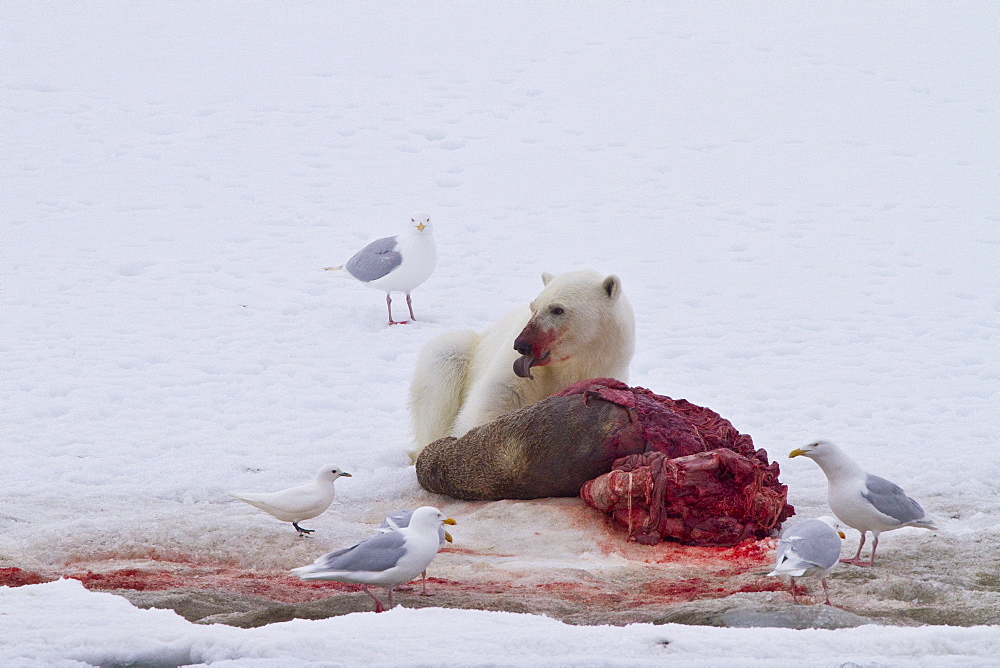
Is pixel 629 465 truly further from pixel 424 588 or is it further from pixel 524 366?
pixel 424 588

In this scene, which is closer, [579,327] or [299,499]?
[299,499]

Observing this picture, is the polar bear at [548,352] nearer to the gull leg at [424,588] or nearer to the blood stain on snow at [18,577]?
the gull leg at [424,588]

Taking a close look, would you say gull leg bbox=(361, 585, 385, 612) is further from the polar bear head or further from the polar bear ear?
the polar bear ear

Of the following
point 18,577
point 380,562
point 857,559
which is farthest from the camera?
point 857,559

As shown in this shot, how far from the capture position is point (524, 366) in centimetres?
618

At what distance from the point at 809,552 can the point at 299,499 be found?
216 cm

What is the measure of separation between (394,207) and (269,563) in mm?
9738

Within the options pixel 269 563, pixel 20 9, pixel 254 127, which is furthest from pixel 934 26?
pixel 269 563

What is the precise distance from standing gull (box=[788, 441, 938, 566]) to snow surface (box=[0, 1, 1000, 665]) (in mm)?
367

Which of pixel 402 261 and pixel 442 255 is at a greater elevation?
pixel 442 255

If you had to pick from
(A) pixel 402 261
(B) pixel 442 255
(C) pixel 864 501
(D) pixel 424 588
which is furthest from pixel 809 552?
(B) pixel 442 255

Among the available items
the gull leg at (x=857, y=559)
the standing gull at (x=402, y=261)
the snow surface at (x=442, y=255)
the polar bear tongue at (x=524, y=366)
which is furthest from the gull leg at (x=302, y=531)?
the standing gull at (x=402, y=261)

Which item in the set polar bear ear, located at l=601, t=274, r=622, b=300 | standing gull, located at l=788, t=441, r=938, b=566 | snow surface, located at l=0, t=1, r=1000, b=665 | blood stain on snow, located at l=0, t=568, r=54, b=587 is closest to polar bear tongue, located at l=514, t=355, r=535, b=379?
polar bear ear, located at l=601, t=274, r=622, b=300

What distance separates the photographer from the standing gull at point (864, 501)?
4543mm
